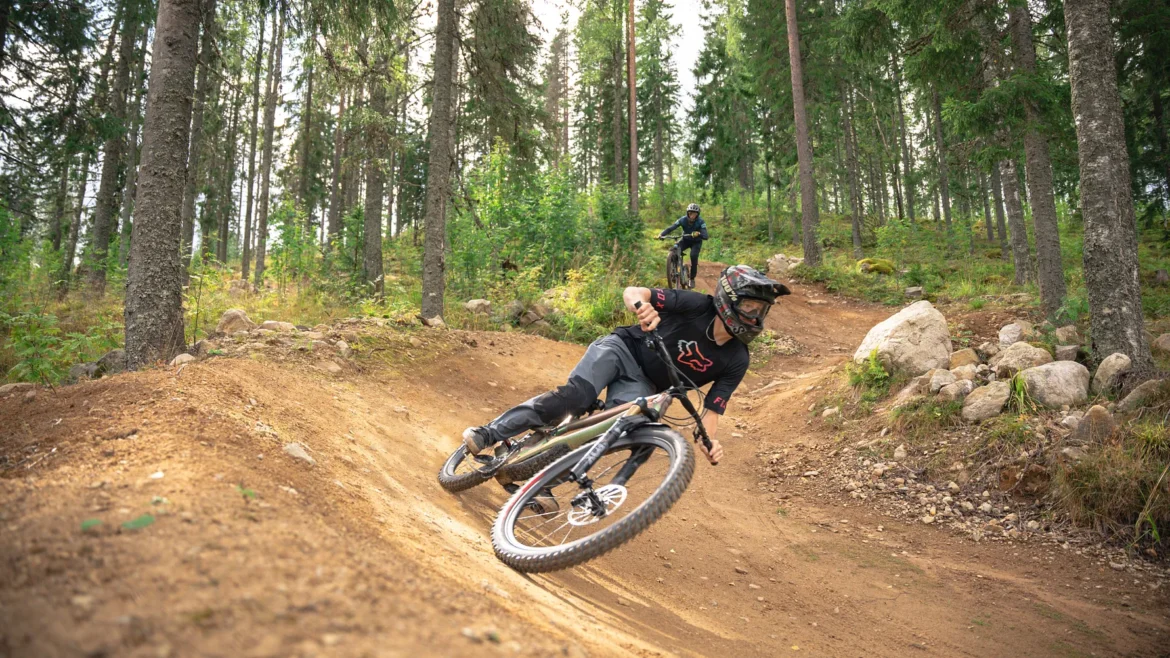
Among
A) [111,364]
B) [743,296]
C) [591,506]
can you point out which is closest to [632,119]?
[111,364]

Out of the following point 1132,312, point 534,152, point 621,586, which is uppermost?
point 534,152

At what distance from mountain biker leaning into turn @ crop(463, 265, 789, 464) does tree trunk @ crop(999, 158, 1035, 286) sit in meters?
14.7

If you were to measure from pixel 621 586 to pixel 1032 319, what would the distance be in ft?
34.5

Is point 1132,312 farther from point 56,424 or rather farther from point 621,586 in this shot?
point 56,424

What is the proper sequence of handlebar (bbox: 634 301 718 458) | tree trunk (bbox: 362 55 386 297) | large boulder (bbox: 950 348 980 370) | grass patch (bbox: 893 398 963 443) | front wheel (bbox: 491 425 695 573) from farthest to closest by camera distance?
tree trunk (bbox: 362 55 386 297)
large boulder (bbox: 950 348 980 370)
grass patch (bbox: 893 398 963 443)
handlebar (bbox: 634 301 718 458)
front wheel (bbox: 491 425 695 573)

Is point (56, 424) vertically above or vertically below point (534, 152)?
below

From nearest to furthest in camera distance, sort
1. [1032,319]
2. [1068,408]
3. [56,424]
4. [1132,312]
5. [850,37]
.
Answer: [56,424] → [1068,408] → [1132,312] → [1032,319] → [850,37]

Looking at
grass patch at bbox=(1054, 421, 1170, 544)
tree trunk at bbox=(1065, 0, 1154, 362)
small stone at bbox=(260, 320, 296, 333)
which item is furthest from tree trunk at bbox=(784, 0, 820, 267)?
small stone at bbox=(260, 320, 296, 333)

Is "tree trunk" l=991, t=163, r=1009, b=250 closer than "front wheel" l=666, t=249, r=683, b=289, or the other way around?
"front wheel" l=666, t=249, r=683, b=289

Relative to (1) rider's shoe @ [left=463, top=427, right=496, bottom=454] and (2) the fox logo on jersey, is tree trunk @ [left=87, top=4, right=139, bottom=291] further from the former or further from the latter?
(2) the fox logo on jersey

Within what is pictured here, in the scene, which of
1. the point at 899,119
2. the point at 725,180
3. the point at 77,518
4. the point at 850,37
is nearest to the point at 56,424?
the point at 77,518

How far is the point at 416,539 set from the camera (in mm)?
3768

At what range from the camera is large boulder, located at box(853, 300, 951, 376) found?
8.94 metres

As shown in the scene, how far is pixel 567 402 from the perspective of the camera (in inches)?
194
